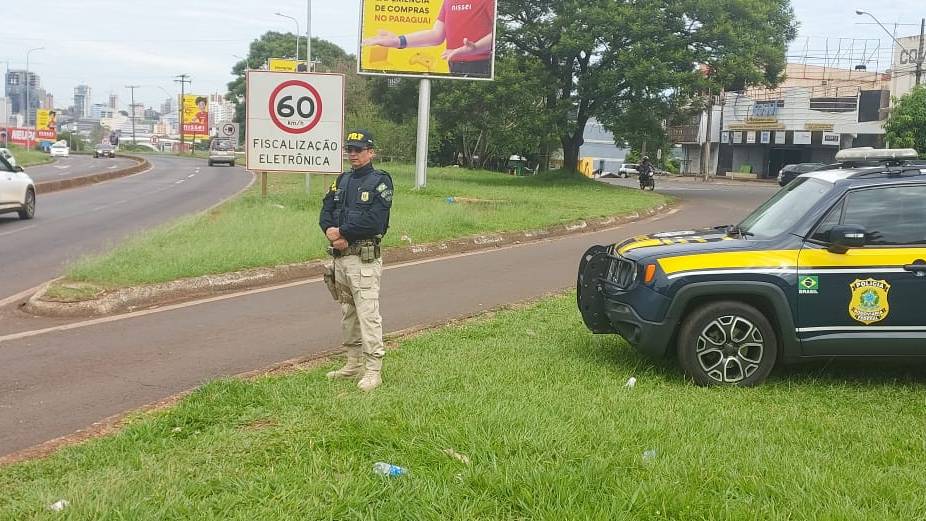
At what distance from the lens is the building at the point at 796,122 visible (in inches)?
2148

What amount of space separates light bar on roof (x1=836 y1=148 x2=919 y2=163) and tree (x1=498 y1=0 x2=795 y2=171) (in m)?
24.2

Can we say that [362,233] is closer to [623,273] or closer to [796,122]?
[623,273]

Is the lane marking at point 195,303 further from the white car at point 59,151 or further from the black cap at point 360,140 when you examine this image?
the white car at point 59,151

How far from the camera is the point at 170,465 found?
13.5 ft

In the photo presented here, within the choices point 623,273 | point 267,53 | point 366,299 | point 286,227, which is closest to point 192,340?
point 366,299

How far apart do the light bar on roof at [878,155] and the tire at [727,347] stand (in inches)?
67.5

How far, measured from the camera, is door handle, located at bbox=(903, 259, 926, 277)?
5586 mm

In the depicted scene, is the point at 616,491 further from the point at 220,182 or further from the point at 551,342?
the point at 220,182

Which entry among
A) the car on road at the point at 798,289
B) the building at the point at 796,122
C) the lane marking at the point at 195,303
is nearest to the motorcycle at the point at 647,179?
the building at the point at 796,122

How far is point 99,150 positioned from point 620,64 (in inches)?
2169

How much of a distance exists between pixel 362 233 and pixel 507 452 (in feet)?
6.78

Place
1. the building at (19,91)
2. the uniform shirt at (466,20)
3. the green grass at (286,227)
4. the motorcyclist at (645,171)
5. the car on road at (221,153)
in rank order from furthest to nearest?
the building at (19,91), the car on road at (221,153), the motorcyclist at (645,171), the uniform shirt at (466,20), the green grass at (286,227)

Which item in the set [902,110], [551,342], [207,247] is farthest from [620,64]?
[551,342]

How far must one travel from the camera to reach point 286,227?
1439 cm
